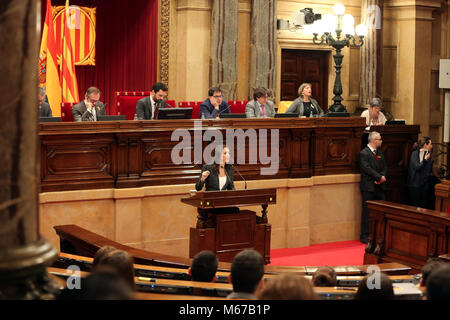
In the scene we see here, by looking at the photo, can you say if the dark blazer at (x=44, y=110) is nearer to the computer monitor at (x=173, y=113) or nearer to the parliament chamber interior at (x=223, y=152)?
the parliament chamber interior at (x=223, y=152)

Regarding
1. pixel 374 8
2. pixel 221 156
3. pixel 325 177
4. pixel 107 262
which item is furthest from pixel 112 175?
pixel 374 8

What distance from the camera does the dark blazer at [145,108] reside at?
333 inches

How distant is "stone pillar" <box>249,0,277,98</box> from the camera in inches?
445

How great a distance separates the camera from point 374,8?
12.3 m

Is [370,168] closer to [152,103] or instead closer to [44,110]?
[152,103]

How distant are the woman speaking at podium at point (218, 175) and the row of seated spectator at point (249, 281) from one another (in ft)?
9.72

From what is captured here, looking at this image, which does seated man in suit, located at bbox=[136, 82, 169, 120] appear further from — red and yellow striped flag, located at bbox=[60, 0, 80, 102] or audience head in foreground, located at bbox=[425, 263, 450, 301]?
audience head in foreground, located at bbox=[425, 263, 450, 301]

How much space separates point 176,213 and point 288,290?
18.7 ft

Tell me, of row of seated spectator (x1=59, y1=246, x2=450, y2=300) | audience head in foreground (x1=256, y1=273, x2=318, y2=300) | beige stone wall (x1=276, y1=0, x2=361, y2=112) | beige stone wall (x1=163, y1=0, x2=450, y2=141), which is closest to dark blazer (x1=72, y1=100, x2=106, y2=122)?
row of seated spectator (x1=59, y1=246, x2=450, y2=300)

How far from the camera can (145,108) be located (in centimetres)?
855

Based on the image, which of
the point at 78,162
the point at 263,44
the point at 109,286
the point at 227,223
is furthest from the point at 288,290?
the point at 263,44

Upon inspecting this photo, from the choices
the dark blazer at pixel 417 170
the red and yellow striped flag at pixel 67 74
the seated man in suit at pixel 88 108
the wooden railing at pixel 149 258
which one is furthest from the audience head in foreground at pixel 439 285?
the red and yellow striped flag at pixel 67 74

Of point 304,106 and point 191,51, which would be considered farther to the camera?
point 191,51
